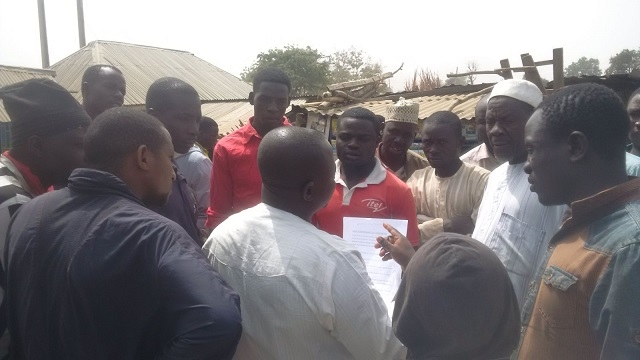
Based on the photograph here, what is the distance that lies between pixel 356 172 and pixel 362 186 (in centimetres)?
15

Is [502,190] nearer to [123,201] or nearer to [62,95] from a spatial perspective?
[123,201]

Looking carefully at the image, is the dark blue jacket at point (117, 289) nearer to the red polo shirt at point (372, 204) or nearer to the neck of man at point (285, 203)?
the neck of man at point (285, 203)

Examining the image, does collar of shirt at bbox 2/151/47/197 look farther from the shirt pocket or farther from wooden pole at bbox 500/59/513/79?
wooden pole at bbox 500/59/513/79

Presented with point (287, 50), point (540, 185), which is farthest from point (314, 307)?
point (287, 50)

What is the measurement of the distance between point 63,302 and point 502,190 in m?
2.01

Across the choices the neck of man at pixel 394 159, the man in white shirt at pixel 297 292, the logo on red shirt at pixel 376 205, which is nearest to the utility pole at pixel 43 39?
the neck of man at pixel 394 159

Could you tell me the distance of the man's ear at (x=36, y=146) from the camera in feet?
7.45

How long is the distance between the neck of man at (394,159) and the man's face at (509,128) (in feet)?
4.28

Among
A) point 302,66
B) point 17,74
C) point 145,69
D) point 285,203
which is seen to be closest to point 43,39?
point 145,69

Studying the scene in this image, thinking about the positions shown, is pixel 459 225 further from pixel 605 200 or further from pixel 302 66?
pixel 302 66

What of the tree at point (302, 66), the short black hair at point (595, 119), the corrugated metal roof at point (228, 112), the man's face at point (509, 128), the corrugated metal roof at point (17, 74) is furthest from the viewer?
the tree at point (302, 66)

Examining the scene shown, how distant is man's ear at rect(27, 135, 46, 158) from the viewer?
227cm

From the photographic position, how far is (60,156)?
228cm

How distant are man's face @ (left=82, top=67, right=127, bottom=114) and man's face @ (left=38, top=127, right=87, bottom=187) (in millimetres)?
1443
